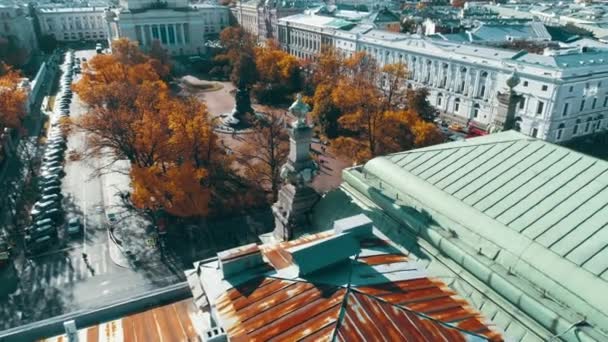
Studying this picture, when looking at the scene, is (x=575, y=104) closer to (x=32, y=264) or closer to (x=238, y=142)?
(x=238, y=142)

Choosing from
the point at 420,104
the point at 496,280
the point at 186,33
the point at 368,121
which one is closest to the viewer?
the point at 496,280

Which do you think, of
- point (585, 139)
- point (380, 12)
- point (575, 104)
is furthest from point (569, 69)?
point (380, 12)

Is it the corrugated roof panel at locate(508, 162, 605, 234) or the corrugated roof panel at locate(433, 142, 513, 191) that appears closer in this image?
the corrugated roof panel at locate(508, 162, 605, 234)

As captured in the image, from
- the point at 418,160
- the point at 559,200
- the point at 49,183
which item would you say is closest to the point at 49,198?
the point at 49,183

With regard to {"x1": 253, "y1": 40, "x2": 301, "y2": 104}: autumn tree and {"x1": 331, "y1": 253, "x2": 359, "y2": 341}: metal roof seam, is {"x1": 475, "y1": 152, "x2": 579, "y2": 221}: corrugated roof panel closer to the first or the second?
{"x1": 331, "y1": 253, "x2": 359, "y2": 341}: metal roof seam

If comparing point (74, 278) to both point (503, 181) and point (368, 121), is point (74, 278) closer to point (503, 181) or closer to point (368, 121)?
point (368, 121)

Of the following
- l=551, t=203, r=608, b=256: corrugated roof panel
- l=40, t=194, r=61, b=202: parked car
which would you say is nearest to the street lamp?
l=40, t=194, r=61, b=202: parked car
